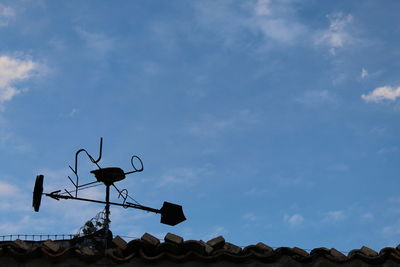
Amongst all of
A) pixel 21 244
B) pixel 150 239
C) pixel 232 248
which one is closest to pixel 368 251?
pixel 232 248

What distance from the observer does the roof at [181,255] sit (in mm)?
7945

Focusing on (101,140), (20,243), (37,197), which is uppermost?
(101,140)

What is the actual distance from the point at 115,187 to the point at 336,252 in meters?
5.01

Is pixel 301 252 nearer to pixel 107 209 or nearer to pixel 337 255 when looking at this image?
pixel 337 255

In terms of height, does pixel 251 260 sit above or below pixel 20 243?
below

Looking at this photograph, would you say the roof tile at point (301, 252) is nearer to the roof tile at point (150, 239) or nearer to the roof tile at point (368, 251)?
the roof tile at point (368, 251)

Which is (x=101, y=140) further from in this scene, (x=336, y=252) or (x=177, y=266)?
(x=336, y=252)

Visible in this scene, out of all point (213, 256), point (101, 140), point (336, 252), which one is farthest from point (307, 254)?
point (101, 140)

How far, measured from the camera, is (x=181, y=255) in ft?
26.3

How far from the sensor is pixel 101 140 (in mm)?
11992

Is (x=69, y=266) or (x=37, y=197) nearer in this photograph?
(x=69, y=266)

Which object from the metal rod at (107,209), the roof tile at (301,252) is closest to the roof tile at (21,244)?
the metal rod at (107,209)

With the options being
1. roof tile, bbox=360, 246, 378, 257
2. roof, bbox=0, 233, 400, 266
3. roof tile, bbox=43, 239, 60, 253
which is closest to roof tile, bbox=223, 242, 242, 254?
roof, bbox=0, 233, 400, 266

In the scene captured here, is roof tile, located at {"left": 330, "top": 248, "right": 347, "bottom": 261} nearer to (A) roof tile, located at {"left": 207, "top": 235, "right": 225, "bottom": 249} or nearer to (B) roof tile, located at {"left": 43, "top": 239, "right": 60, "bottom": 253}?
(A) roof tile, located at {"left": 207, "top": 235, "right": 225, "bottom": 249}
